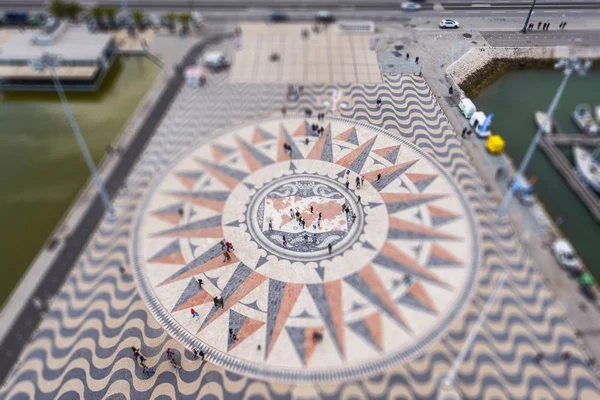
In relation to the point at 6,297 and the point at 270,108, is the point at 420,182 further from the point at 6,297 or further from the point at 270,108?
the point at 6,297

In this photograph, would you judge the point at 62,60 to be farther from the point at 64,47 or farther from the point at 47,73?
the point at 64,47

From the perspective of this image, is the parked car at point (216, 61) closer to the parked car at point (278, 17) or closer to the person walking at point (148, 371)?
the parked car at point (278, 17)

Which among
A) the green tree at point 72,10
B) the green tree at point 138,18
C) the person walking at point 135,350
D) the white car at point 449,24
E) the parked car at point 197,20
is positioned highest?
the parked car at point 197,20

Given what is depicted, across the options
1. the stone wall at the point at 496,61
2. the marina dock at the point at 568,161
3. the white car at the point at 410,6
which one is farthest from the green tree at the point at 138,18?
the marina dock at the point at 568,161

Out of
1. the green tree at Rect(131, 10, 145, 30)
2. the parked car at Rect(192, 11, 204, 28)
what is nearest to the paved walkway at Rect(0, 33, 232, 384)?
the parked car at Rect(192, 11, 204, 28)

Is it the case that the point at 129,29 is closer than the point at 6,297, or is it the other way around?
the point at 6,297

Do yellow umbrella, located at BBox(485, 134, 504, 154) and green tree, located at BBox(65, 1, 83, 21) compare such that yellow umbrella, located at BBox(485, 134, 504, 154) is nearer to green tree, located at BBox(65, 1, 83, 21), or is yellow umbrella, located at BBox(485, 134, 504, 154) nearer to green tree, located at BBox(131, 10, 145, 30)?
green tree, located at BBox(131, 10, 145, 30)

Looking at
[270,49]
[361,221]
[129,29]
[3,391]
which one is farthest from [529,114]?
[129,29]
